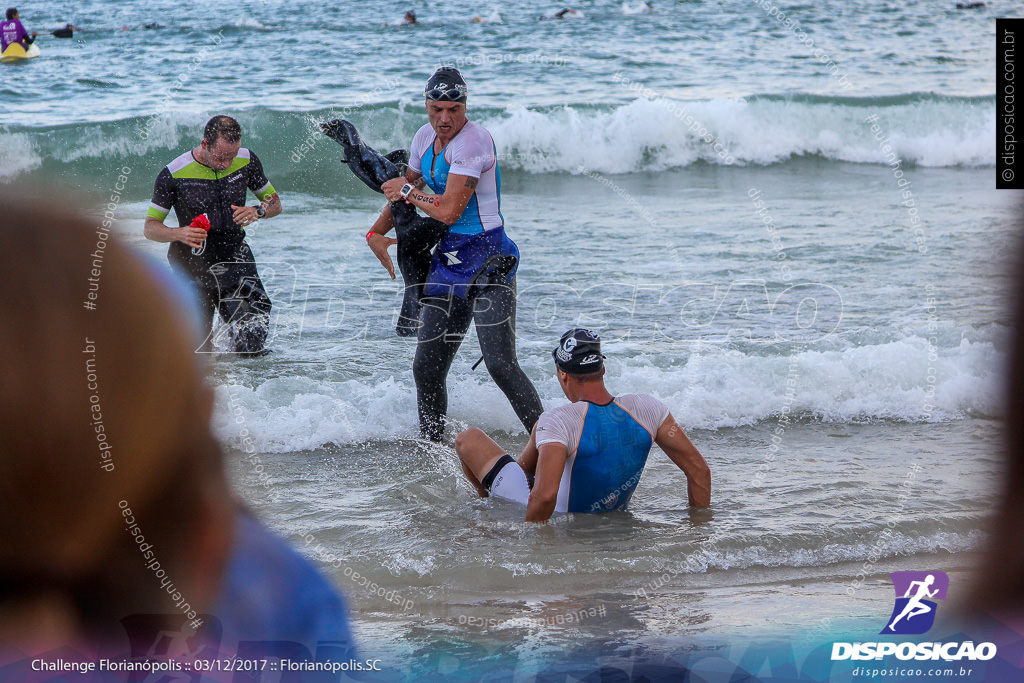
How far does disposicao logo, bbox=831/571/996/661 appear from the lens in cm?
213

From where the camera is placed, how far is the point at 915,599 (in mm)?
3326

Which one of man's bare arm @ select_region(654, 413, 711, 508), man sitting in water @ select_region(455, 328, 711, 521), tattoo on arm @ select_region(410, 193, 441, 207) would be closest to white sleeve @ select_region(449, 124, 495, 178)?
tattoo on arm @ select_region(410, 193, 441, 207)

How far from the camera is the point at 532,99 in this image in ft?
51.8

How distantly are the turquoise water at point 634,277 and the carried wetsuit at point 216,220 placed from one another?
0.53 metres

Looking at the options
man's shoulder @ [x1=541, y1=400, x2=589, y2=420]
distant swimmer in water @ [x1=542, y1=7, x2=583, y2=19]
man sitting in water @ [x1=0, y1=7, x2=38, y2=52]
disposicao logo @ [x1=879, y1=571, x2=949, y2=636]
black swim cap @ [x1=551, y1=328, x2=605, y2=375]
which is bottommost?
disposicao logo @ [x1=879, y1=571, x2=949, y2=636]

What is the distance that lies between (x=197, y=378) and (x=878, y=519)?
4.34 meters

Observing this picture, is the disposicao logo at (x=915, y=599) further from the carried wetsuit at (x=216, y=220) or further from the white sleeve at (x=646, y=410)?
the carried wetsuit at (x=216, y=220)

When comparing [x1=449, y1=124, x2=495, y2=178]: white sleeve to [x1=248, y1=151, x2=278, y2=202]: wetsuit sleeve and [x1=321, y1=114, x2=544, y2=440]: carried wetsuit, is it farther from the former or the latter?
[x1=248, y1=151, x2=278, y2=202]: wetsuit sleeve

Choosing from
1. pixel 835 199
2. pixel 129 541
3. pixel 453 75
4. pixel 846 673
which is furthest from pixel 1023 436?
pixel 835 199

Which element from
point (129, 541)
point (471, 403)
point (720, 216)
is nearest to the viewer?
point (129, 541)

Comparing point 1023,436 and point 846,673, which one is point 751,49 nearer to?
point 846,673

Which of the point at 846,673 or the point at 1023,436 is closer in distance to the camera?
the point at 1023,436

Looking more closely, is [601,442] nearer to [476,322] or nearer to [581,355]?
[581,355]

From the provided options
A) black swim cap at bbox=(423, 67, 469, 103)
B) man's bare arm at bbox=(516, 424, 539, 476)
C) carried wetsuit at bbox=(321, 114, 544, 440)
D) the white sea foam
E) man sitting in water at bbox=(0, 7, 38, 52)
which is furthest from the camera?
man sitting in water at bbox=(0, 7, 38, 52)
